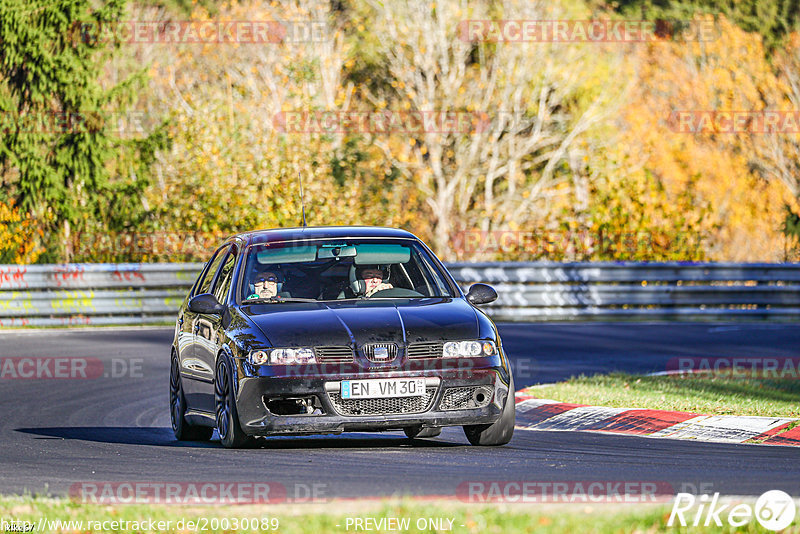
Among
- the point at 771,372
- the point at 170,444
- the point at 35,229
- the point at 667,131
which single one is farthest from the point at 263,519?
the point at 667,131

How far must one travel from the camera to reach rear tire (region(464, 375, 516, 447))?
32.4ft

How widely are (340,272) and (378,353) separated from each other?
134 cm

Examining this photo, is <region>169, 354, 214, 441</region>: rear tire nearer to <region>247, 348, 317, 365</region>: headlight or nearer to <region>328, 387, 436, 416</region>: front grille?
<region>247, 348, 317, 365</region>: headlight

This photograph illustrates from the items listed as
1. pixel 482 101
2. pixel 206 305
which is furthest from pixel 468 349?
pixel 482 101

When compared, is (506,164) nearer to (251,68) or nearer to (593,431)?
(251,68)

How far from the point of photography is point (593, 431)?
1130 cm

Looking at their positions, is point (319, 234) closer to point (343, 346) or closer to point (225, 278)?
point (225, 278)

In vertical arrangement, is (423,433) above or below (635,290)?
above

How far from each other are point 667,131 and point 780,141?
4.07 meters

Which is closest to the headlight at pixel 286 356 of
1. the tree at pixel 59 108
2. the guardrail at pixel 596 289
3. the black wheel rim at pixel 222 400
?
the black wheel rim at pixel 222 400

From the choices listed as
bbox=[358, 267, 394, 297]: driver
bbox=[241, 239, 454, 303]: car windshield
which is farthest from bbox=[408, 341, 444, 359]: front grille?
bbox=[358, 267, 394, 297]: driver

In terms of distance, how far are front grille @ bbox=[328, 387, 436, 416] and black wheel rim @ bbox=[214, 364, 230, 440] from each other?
865 millimetres

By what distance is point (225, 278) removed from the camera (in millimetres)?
11023

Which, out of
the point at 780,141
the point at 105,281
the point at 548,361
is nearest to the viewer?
the point at 548,361
